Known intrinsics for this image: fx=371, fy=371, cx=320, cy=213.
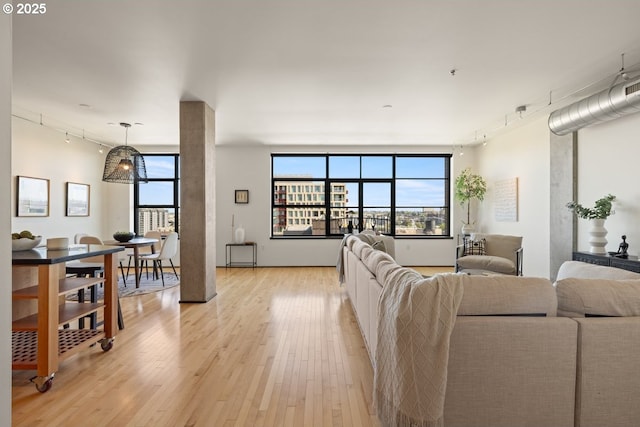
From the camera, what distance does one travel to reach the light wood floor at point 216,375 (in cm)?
224

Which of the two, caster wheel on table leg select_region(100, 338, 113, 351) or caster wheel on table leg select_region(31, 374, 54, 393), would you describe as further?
caster wheel on table leg select_region(100, 338, 113, 351)

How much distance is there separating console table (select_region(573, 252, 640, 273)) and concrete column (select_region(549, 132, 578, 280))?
2.38ft

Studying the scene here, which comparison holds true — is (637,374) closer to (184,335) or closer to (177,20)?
(184,335)

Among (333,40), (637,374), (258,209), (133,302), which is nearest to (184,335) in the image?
(133,302)

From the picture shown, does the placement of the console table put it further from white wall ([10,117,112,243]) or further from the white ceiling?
white wall ([10,117,112,243])

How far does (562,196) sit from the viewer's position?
551 centimetres

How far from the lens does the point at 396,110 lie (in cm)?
555

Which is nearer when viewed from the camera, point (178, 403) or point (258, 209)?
point (178, 403)

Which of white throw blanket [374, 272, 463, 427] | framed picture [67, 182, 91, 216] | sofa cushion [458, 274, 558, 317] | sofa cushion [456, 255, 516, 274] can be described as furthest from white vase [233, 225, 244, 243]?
sofa cushion [458, 274, 558, 317]

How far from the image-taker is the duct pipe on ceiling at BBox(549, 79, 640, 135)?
3672 millimetres

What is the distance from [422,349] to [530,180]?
5.67 m

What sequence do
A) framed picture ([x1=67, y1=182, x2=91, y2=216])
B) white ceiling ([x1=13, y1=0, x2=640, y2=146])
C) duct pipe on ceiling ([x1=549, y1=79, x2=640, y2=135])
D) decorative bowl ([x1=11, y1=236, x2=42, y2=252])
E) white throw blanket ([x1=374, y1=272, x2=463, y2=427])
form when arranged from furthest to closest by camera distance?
framed picture ([x1=67, y1=182, x2=91, y2=216])
duct pipe on ceiling ([x1=549, y1=79, x2=640, y2=135])
decorative bowl ([x1=11, y1=236, x2=42, y2=252])
white ceiling ([x1=13, y1=0, x2=640, y2=146])
white throw blanket ([x1=374, y1=272, x2=463, y2=427])

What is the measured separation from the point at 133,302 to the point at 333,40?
14.0 ft

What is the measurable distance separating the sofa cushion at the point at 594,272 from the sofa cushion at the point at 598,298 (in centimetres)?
53
